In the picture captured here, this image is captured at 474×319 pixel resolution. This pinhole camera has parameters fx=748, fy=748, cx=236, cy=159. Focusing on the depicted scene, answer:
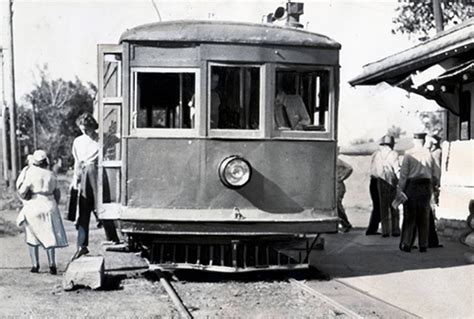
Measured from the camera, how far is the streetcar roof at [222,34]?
759cm

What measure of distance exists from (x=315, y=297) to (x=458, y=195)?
5.95m

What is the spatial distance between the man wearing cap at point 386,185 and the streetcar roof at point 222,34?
5.45m

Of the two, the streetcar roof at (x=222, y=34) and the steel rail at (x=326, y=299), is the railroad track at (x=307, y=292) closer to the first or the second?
the steel rail at (x=326, y=299)

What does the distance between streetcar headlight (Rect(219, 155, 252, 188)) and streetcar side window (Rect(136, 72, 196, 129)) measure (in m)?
0.54

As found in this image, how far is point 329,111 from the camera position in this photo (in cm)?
796

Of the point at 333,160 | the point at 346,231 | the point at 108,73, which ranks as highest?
the point at 108,73

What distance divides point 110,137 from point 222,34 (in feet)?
6.11

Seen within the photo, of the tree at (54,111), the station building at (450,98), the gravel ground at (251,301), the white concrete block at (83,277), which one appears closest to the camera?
the gravel ground at (251,301)

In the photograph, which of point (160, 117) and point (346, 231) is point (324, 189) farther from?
point (346, 231)

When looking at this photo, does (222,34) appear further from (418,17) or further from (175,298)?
(418,17)

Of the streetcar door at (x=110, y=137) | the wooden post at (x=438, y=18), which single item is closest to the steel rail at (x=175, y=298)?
the streetcar door at (x=110, y=137)

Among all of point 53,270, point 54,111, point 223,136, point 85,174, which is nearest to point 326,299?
point 223,136

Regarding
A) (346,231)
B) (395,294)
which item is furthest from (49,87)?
(395,294)

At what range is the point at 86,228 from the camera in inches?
366
